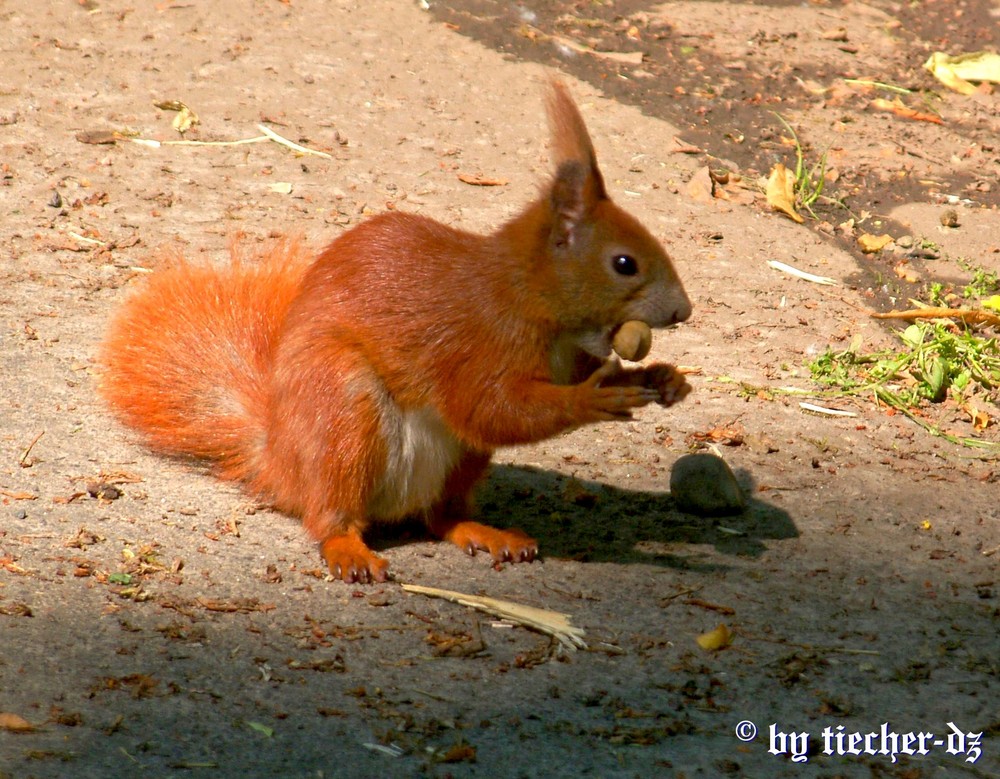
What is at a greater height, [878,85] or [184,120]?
[878,85]

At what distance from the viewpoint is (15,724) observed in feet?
7.23

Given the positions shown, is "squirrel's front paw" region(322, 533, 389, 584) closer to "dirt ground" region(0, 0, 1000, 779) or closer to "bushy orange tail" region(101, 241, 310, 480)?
"dirt ground" region(0, 0, 1000, 779)

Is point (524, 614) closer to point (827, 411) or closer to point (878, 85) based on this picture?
point (827, 411)

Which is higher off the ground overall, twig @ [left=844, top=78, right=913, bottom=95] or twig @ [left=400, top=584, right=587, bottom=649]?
twig @ [left=844, top=78, right=913, bottom=95]

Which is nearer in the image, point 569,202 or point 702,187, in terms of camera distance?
point 569,202

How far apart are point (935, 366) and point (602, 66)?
3077 mm

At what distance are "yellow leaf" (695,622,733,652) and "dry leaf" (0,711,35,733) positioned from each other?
1.45 meters

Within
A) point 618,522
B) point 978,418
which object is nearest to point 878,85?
point 978,418

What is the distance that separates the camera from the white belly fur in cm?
320

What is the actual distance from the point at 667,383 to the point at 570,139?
0.66m

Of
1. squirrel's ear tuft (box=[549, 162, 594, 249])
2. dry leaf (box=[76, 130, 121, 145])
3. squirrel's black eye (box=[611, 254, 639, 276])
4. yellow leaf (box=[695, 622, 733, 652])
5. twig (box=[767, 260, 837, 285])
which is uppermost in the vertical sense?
squirrel's ear tuft (box=[549, 162, 594, 249])

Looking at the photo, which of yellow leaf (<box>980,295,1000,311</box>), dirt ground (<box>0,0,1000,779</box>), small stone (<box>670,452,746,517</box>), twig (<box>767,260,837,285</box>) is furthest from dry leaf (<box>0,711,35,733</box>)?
yellow leaf (<box>980,295,1000,311</box>)

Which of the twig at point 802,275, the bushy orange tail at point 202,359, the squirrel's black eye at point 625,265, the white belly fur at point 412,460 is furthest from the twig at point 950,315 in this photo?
the bushy orange tail at point 202,359

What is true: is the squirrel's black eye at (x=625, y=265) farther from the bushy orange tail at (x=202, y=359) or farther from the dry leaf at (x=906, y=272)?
the dry leaf at (x=906, y=272)
